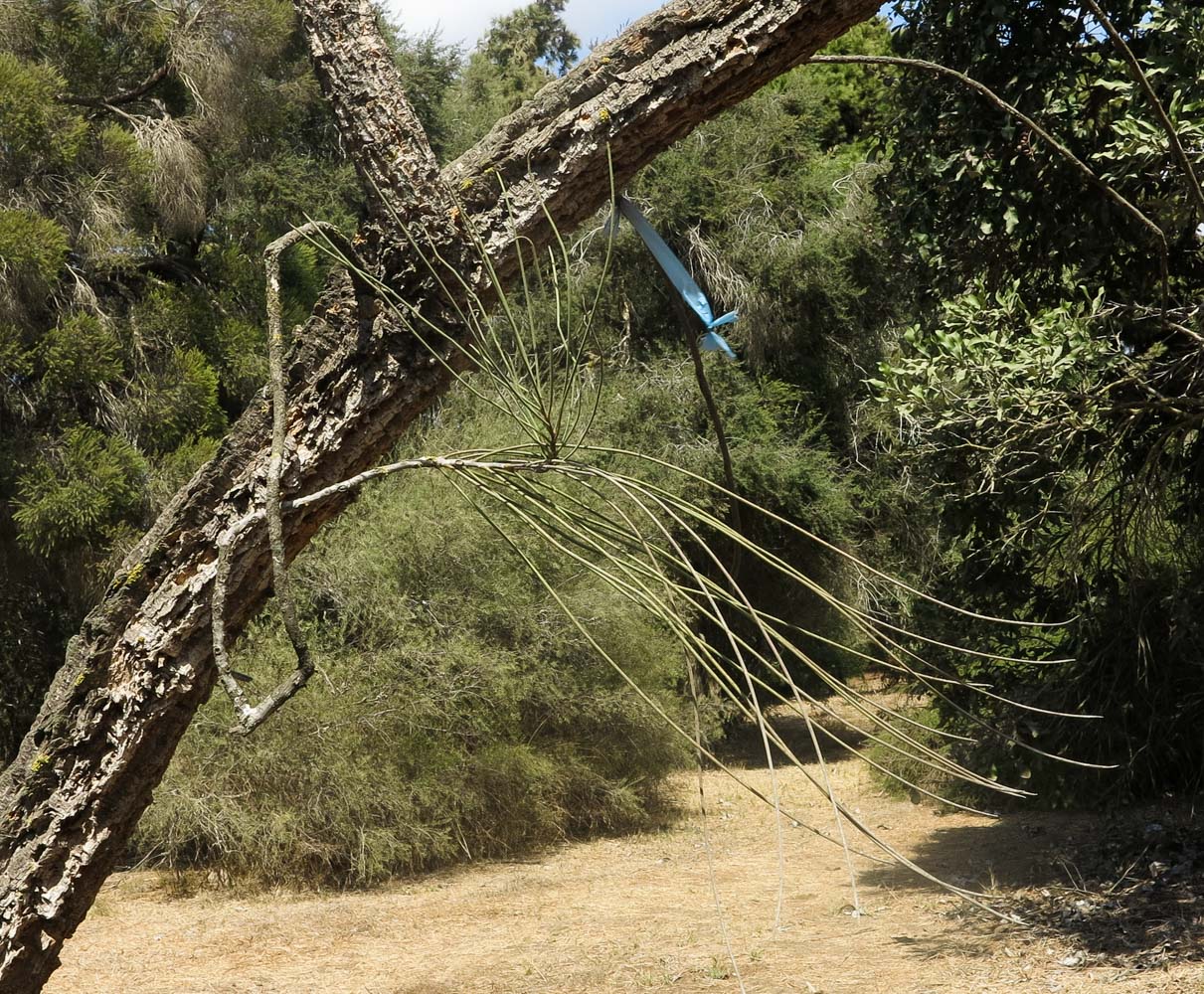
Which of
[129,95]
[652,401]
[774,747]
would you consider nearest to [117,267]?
[129,95]

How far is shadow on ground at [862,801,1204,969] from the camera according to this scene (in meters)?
4.75

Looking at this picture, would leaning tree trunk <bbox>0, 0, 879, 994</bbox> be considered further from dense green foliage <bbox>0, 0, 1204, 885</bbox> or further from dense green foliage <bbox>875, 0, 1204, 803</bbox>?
dense green foliage <bbox>875, 0, 1204, 803</bbox>

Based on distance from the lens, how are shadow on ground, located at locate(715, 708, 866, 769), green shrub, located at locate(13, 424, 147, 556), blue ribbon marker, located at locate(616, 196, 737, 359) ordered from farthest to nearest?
shadow on ground, located at locate(715, 708, 866, 769) → green shrub, located at locate(13, 424, 147, 556) → blue ribbon marker, located at locate(616, 196, 737, 359)

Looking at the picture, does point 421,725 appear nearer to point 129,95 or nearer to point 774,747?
point 774,747

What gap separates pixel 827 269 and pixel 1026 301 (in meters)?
5.52

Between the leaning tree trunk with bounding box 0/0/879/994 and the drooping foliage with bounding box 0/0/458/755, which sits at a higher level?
the drooping foliage with bounding box 0/0/458/755

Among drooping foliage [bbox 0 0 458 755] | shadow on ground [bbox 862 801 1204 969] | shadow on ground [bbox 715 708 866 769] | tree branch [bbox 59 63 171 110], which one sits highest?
tree branch [bbox 59 63 171 110]

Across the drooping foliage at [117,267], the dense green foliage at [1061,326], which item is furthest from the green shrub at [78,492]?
the dense green foliage at [1061,326]

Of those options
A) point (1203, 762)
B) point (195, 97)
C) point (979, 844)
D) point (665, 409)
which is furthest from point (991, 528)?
point (195, 97)

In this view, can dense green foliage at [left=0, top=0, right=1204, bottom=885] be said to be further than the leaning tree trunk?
Yes

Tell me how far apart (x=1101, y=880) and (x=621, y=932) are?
241cm

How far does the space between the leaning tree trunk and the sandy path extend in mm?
3516

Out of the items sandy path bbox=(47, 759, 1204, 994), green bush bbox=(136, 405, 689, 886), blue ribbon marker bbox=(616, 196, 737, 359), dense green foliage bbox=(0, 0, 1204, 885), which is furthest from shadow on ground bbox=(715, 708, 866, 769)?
blue ribbon marker bbox=(616, 196, 737, 359)

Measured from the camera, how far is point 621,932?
5953 mm
